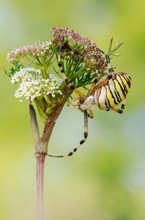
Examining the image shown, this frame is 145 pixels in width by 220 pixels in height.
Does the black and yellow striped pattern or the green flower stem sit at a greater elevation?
the black and yellow striped pattern

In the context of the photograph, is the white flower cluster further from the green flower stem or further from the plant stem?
the plant stem

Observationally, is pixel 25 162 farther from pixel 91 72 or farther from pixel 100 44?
pixel 91 72

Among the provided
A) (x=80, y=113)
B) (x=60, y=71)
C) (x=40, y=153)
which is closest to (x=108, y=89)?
(x=60, y=71)

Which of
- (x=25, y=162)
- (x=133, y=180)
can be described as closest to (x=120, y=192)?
(x=133, y=180)

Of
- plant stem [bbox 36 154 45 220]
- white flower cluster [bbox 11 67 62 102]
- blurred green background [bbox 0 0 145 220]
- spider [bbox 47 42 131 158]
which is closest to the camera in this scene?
plant stem [bbox 36 154 45 220]

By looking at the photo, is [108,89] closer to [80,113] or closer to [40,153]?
[40,153]

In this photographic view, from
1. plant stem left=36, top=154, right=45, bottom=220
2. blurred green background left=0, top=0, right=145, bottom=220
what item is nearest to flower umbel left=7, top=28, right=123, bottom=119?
plant stem left=36, top=154, right=45, bottom=220

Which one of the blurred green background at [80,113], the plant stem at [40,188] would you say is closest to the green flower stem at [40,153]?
the plant stem at [40,188]
